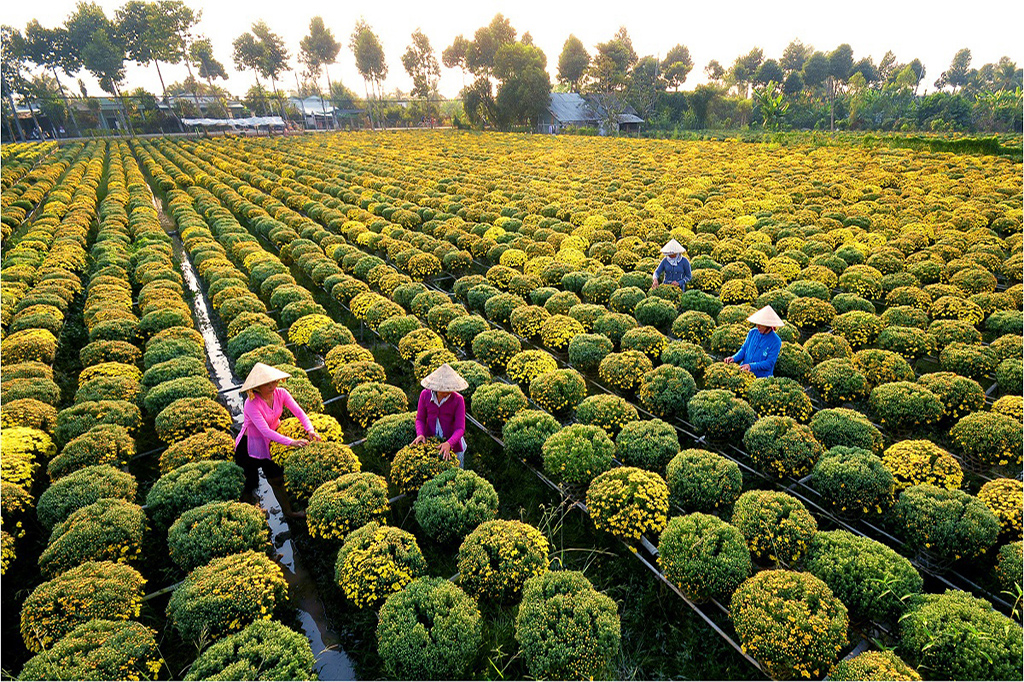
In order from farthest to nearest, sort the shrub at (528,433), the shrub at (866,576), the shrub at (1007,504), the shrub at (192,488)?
the shrub at (528,433), the shrub at (192,488), the shrub at (1007,504), the shrub at (866,576)

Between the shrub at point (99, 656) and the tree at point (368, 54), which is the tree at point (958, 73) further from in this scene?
the shrub at point (99, 656)

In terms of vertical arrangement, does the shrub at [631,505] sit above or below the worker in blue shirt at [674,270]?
below

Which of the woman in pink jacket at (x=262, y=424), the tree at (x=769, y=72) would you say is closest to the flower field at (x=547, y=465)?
the woman in pink jacket at (x=262, y=424)

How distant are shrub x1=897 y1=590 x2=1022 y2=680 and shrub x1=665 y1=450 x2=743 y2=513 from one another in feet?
6.79

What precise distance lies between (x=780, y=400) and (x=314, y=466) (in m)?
7.17

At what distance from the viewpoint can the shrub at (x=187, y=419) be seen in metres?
7.43

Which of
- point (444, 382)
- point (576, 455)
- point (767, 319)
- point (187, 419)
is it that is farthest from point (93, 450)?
point (767, 319)

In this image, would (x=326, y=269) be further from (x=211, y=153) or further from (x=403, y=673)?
(x=211, y=153)

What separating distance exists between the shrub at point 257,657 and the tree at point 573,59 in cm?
8566

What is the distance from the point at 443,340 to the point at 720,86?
79913 millimetres

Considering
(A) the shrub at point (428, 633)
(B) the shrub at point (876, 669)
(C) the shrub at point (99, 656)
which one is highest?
(C) the shrub at point (99, 656)

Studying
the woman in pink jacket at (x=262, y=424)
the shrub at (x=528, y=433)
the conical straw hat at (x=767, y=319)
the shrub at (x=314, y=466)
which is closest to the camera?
the woman in pink jacket at (x=262, y=424)

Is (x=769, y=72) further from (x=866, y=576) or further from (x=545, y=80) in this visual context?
(x=866, y=576)

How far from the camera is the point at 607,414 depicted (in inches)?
304
